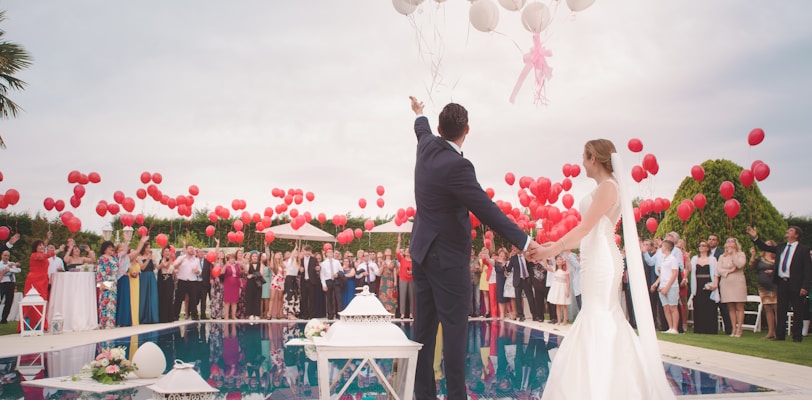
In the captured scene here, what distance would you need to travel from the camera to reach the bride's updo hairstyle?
4.05 m

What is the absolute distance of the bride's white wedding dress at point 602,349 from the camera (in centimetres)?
356

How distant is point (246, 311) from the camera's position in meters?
16.3

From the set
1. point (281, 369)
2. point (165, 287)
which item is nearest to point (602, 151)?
point (281, 369)

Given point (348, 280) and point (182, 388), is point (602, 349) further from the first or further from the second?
point (348, 280)

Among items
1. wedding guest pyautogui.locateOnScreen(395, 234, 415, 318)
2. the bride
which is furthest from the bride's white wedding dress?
wedding guest pyautogui.locateOnScreen(395, 234, 415, 318)

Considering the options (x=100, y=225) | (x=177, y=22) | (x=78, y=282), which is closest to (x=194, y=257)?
(x=78, y=282)

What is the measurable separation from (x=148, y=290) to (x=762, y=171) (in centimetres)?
1378

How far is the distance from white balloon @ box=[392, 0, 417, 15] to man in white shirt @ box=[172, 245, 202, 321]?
33.4ft

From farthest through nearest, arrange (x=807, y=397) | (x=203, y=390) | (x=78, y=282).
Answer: (x=78, y=282)
(x=807, y=397)
(x=203, y=390)

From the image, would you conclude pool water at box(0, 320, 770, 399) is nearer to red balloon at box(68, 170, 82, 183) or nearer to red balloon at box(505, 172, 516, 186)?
red balloon at box(68, 170, 82, 183)

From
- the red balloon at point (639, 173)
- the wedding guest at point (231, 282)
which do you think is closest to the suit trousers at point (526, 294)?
the red balloon at point (639, 173)

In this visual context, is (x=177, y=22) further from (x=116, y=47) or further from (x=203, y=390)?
(x=203, y=390)

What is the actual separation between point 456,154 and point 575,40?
6.37 m

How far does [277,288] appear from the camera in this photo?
16.5 metres
